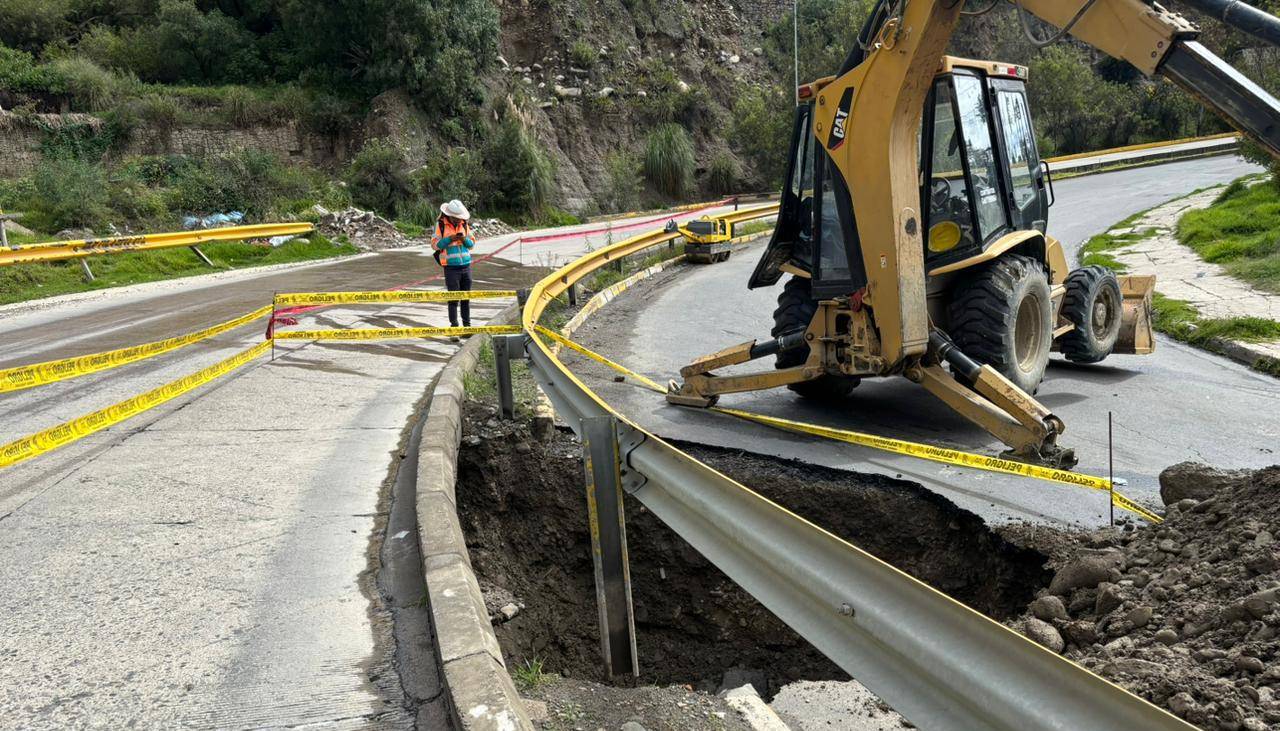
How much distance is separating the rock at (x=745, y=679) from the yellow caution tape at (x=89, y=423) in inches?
168

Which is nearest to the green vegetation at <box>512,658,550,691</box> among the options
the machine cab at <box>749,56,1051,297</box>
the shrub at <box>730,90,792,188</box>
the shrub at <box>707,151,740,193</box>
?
the machine cab at <box>749,56,1051,297</box>

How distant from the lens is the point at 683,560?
6309mm

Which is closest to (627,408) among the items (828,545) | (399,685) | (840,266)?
(840,266)

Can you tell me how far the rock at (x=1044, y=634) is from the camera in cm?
392

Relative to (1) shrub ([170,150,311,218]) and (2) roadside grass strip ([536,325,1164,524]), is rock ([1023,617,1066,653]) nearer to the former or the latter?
(2) roadside grass strip ([536,325,1164,524])

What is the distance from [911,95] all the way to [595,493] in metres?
3.91

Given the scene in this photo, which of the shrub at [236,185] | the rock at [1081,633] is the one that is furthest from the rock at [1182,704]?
the shrub at [236,185]

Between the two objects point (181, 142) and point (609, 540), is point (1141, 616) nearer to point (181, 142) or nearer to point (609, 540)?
point (609, 540)

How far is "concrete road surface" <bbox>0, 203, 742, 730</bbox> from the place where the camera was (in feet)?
11.4

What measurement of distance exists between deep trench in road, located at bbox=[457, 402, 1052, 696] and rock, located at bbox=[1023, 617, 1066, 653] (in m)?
1.01

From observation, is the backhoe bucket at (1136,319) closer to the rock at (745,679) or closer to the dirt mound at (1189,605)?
the dirt mound at (1189,605)

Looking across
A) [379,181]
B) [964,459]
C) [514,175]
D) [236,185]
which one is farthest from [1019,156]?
[514,175]

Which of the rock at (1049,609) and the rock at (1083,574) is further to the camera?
the rock at (1083,574)

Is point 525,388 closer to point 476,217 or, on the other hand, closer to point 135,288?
point 135,288
